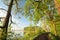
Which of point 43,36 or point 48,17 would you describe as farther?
point 48,17

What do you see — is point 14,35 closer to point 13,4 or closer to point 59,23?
point 13,4

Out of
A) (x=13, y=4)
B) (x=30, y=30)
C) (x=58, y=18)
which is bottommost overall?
(x=30, y=30)

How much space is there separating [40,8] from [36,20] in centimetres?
334

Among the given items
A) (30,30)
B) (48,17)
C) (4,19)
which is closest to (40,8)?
(48,17)

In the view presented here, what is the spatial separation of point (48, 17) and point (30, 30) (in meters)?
4.87

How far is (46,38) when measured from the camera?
61.9 feet

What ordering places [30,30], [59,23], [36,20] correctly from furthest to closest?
[30,30] → [36,20] → [59,23]

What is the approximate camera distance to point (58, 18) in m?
24.8

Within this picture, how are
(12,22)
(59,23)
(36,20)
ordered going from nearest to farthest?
(12,22) → (59,23) → (36,20)

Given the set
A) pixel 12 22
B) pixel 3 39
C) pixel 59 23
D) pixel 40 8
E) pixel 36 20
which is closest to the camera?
pixel 3 39

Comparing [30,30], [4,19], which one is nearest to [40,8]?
[30,30]

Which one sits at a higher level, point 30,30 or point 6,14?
point 6,14

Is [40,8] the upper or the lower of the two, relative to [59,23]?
upper

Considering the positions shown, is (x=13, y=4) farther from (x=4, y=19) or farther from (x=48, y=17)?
(x=48, y=17)
